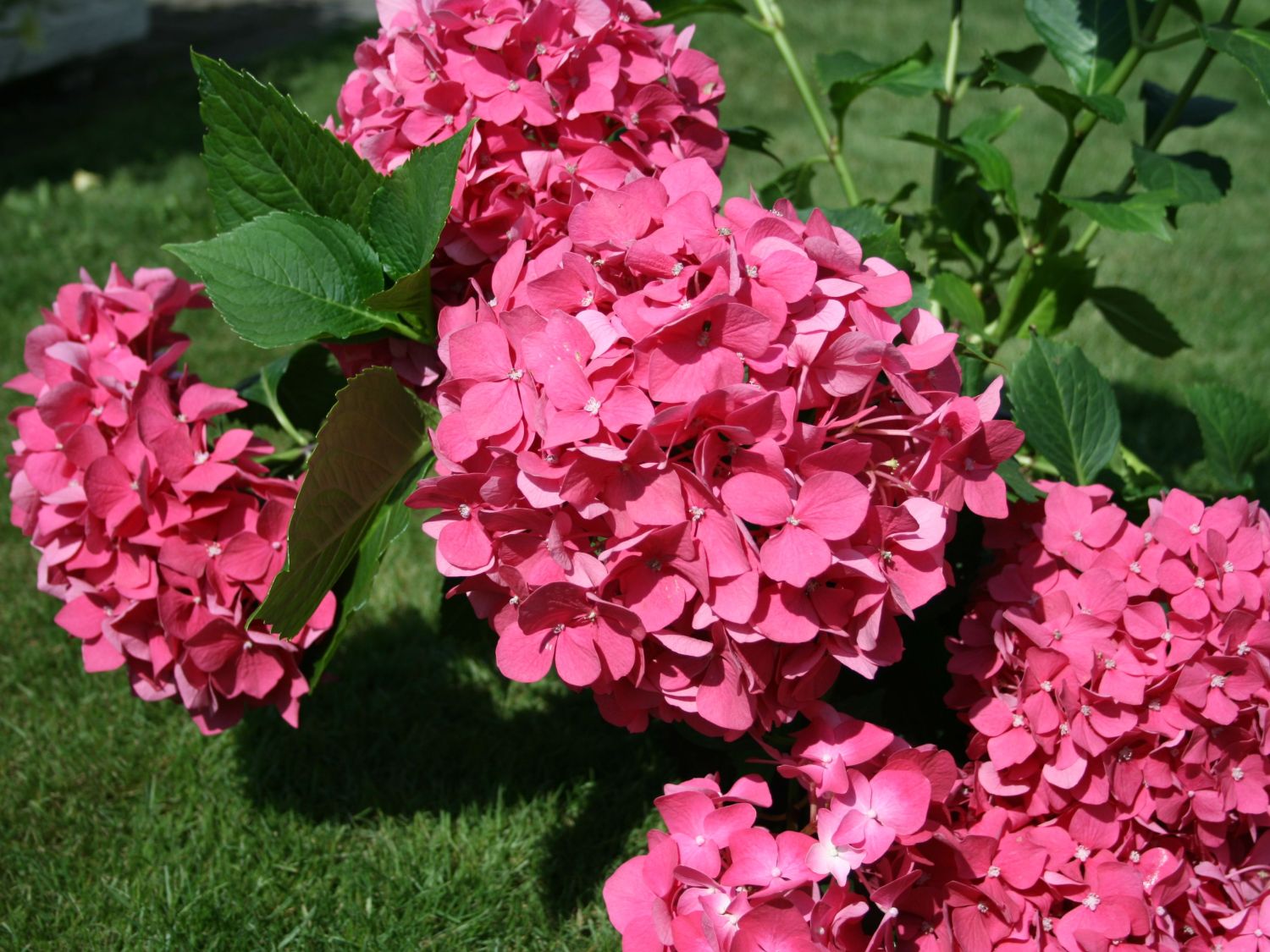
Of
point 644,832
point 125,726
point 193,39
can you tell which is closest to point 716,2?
point 644,832

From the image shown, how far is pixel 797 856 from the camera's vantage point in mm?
1122

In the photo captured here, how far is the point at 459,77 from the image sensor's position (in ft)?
4.59

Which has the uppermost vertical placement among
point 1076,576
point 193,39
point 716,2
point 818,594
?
point 716,2

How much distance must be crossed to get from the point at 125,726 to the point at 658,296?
1.48 meters

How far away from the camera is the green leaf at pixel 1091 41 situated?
1.91 meters

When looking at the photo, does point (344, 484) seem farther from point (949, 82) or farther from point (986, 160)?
point (949, 82)

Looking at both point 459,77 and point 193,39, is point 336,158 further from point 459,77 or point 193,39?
point 193,39

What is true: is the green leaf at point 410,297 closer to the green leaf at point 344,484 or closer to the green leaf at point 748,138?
the green leaf at point 344,484

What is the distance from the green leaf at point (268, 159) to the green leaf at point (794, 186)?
901 millimetres

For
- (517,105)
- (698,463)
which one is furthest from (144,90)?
(698,463)

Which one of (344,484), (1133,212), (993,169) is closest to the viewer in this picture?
(344,484)

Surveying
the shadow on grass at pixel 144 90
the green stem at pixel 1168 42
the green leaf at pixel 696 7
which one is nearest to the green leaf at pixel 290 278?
the green leaf at pixel 696 7

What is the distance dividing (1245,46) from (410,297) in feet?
4.04

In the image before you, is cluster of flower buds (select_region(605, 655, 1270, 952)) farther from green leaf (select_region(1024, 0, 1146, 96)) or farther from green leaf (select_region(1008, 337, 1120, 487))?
green leaf (select_region(1024, 0, 1146, 96))
